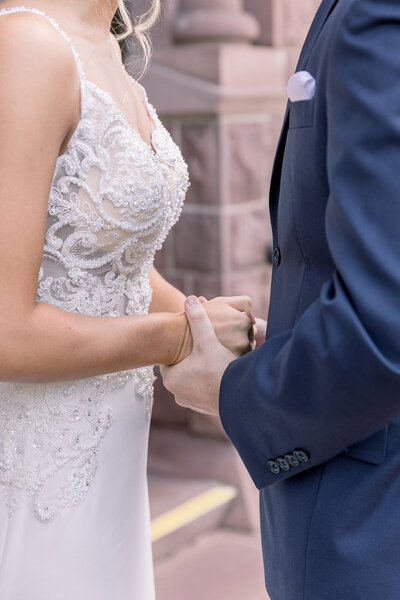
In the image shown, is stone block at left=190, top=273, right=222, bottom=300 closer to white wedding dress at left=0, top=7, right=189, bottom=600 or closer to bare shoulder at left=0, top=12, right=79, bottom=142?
white wedding dress at left=0, top=7, right=189, bottom=600

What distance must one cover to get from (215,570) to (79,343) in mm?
2203

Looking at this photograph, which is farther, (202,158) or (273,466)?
(202,158)

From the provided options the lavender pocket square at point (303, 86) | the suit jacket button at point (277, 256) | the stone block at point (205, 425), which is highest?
the lavender pocket square at point (303, 86)

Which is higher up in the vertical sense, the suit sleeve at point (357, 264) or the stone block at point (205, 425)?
the suit sleeve at point (357, 264)

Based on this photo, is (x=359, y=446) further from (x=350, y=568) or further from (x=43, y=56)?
(x=43, y=56)

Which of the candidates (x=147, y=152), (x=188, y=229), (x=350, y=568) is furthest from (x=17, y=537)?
(x=188, y=229)

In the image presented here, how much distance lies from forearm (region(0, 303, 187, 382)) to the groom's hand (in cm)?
4

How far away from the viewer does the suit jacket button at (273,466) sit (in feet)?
4.31

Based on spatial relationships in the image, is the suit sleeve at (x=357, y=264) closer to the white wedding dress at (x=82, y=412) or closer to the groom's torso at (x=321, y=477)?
the groom's torso at (x=321, y=477)

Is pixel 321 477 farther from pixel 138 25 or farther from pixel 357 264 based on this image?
pixel 138 25

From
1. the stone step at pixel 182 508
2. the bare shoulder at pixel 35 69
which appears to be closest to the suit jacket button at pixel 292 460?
the bare shoulder at pixel 35 69

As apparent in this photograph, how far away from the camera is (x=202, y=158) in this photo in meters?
3.67

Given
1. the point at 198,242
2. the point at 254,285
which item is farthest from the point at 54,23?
the point at 254,285

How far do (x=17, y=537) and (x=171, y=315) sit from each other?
1.63 ft
